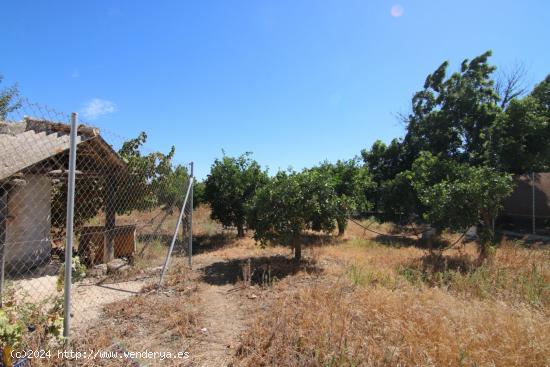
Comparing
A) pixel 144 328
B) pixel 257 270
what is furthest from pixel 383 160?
pixel 144 328

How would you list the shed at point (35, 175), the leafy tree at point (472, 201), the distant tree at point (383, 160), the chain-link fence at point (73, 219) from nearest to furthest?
the chain-link fence at point (73, 219) → the shed at point (35, 175) → the leafy tree at point (472, 201) → the distant tree at point (383, 160)

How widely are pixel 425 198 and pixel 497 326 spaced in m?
5.50

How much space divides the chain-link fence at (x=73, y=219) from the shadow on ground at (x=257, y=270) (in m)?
0.86

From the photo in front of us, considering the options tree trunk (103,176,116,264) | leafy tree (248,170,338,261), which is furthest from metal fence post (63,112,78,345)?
leafy tree (248,170,338,261)

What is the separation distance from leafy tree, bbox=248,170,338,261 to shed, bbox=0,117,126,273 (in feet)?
11.0

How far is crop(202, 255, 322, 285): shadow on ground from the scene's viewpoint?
6328mm

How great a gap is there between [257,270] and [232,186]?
208 inches

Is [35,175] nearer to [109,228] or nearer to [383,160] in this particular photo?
[109,228]

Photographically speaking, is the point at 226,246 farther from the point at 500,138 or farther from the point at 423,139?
the point at 423,139

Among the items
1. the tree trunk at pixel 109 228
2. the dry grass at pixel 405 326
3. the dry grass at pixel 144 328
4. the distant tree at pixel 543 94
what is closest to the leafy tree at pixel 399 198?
the distant tree at pixel 543 94

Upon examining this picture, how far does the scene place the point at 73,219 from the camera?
14.8ft

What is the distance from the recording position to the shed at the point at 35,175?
4.99 m

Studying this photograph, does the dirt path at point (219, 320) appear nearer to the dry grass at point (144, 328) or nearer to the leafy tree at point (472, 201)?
the dry grass at point (144, 328)

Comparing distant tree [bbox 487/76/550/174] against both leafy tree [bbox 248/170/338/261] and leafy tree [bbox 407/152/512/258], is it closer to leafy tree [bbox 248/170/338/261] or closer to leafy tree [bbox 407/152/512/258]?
leafy tree [bbox 407/152/512/258]
